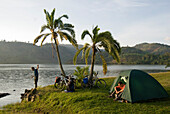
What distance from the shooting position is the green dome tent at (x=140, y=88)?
11883 millimetres

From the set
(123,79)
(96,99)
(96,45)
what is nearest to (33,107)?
(96,99)

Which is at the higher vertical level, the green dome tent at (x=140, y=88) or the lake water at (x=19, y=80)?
the green dome tent at (x=140, y=88)

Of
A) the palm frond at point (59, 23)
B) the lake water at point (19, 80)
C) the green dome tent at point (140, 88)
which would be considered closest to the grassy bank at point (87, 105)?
the green dome tent at point (140, 88)

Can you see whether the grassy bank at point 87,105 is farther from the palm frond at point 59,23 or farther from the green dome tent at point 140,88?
the palm frond at point 59,23

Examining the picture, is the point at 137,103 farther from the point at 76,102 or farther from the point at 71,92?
the point at 71,92

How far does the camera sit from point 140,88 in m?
12.2

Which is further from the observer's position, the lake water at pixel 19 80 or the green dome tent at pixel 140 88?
the lake water at pixel 19 80

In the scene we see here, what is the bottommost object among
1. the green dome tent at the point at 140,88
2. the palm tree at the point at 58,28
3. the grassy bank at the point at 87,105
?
the grassy bank at the point at 87,105

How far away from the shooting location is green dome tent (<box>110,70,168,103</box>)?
11.9 metres

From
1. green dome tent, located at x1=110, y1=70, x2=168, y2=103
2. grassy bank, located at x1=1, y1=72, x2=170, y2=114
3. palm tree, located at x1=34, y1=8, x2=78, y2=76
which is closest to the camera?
grassy bank, located at x1=1, y1=72, x2=170, y2=114

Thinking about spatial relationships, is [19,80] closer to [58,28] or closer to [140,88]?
[58,28]

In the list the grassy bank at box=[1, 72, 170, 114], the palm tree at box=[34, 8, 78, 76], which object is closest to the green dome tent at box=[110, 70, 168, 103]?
the grassy bank at box=[1, 72, 170, 114]

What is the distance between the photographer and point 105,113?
387 inches

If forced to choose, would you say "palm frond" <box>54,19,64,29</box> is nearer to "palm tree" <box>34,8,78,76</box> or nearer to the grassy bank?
"palm tree" <box>34,8,78,76</box>
